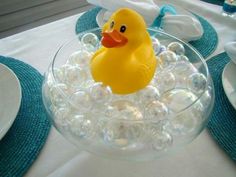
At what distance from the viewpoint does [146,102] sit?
42 cm

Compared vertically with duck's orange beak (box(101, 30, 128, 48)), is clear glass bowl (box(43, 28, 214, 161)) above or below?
below

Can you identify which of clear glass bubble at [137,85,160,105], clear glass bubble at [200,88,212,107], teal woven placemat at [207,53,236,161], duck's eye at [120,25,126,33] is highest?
duck's eye at [120,25,126,33]

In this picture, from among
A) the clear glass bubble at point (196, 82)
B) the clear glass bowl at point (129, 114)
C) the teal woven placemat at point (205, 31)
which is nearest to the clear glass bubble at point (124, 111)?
the clear glass bowl at point (129, 114)

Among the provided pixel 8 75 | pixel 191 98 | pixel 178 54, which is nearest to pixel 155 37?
pixel 178 54

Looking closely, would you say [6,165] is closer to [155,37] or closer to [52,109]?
[52,109]

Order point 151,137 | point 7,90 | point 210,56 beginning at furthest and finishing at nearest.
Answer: point 210,56, point 7,90, point 151,137

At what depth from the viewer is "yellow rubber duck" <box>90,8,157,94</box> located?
42 cm

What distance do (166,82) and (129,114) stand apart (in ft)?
0.36

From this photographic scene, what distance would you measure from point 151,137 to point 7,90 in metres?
0.28

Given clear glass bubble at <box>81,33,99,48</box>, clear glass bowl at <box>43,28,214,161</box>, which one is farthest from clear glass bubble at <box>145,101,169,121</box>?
clear glass bubble at <box>81,33,99,48</box>

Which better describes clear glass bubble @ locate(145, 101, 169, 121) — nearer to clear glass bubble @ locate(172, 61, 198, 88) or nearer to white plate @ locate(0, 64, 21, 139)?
clear glass bubble @ locate(172, 61, 198, 88)

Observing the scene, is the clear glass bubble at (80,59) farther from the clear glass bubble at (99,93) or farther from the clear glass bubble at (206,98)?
the clear glass bubble at (206,98)

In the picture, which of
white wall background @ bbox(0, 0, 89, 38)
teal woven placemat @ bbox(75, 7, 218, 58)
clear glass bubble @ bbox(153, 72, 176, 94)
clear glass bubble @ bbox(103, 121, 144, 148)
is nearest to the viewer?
clear glass bubble @ bbox(103, 121, 144, 148)

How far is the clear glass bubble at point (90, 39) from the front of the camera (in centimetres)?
53
